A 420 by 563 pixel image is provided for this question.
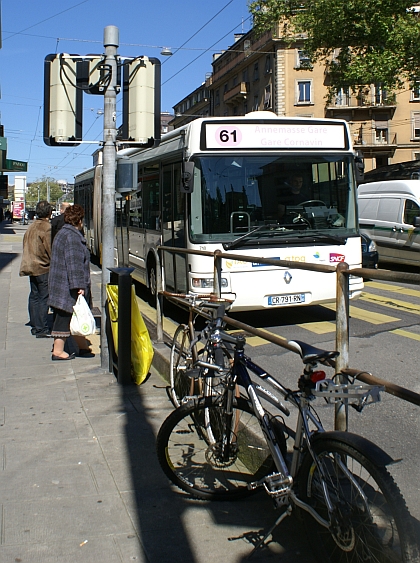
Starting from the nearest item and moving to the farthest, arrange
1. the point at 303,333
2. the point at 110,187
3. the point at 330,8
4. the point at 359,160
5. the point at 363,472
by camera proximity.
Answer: the point at 363,472 → the point at 110,187 → the point at 303,333 → the point at 359,160 → the point at 330,8

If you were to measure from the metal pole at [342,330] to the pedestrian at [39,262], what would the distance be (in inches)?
236

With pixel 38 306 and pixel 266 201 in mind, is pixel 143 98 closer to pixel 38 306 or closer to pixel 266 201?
pixel 266 201

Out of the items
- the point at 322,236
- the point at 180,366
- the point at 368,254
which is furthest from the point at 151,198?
the point at 180,366

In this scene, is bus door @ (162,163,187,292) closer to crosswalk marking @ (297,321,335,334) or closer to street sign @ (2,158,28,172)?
crosswalk marking @ (297,321,335,334)

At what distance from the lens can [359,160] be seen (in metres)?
9.40

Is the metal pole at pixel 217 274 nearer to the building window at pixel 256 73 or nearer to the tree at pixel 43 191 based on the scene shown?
the building window at pixel 256 73

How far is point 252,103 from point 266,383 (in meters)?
66.3

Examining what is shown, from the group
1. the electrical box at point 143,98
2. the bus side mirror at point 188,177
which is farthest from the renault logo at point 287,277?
the electrical box at point 143,98

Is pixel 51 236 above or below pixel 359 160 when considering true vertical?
below

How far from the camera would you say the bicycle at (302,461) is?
268 cm

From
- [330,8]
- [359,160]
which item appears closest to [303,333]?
[359,160]

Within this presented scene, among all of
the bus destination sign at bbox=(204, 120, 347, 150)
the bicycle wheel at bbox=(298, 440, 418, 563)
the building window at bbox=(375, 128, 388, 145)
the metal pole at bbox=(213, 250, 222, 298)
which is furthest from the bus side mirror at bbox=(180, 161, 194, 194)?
the building window at bbox=(375, 128, 388, 145)

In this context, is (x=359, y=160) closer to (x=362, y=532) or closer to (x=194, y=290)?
(x=194, y=290)

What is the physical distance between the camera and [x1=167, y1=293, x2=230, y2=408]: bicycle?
155 inches
